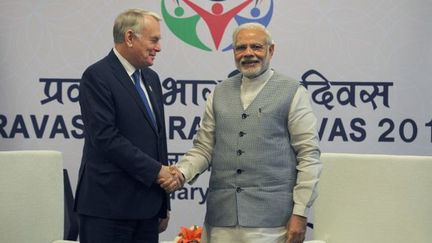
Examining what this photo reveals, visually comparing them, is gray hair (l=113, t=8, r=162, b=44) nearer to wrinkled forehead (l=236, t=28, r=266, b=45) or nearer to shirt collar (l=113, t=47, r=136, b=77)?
shirt collar (l=113, t=47, r=136, b=77)

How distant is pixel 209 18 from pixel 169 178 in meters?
2.06

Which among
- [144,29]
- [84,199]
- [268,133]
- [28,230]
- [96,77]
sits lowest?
[28,230]

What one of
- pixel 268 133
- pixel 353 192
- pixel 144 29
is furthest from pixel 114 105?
pixel 353 192

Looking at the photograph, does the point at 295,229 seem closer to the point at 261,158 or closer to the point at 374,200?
the point at 261,158

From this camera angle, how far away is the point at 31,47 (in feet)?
16.6

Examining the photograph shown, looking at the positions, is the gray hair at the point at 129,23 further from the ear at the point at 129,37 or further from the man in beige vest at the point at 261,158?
the man in beige vest at the point at 261,158

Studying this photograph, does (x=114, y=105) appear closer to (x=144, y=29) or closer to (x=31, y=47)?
(x=144, y=29)

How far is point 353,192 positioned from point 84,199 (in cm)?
145

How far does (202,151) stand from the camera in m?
3.32

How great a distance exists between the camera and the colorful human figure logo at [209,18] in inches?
198

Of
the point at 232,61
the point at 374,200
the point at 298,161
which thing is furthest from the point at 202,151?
the point at 232,61

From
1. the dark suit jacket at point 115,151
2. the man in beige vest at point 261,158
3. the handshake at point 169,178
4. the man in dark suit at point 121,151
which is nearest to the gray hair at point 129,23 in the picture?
the man in dark suit at point 121,151

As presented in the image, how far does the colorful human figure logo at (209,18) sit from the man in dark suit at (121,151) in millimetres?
1745

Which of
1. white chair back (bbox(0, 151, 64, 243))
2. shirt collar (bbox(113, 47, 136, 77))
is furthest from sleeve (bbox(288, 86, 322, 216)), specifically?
white chair back (bbox(0, 151, 64, 243))
